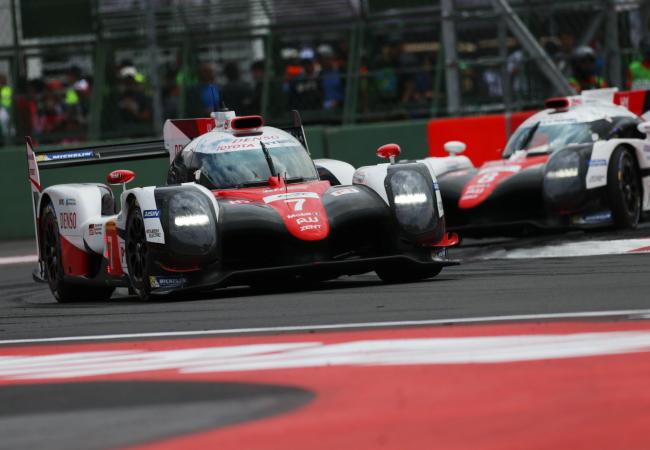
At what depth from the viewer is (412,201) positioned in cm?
1091

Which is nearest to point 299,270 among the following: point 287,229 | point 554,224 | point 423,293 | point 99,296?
point 287,229

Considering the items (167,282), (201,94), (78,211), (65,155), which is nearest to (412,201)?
(167,282)

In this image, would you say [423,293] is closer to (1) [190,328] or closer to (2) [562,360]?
(1) [190,328]

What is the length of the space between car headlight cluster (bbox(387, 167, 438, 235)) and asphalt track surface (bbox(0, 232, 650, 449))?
16.2 inches

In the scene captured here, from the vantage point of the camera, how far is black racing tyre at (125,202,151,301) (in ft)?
34.9

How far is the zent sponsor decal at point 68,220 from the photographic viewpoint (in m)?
12.2

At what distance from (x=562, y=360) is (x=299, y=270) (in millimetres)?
4356

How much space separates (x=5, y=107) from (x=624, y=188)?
850 centimetres

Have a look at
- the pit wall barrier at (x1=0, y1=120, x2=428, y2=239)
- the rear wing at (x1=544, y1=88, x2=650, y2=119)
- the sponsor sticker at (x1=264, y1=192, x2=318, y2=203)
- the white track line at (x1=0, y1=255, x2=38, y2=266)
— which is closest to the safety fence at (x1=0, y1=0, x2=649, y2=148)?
the pit wall barrier at (x1=0, y1=120, x2=428, y2=239)

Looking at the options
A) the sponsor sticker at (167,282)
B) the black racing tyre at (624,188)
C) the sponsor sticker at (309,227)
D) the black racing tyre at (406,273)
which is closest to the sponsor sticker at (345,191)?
the sponsor sticker at (309,227)

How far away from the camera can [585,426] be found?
4.87 meters

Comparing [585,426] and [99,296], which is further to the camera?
[99,296]

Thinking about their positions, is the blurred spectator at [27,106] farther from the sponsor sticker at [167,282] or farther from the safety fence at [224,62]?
the sponsor sticker at [167,282]

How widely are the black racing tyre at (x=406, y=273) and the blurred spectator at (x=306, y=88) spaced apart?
8263 mm
